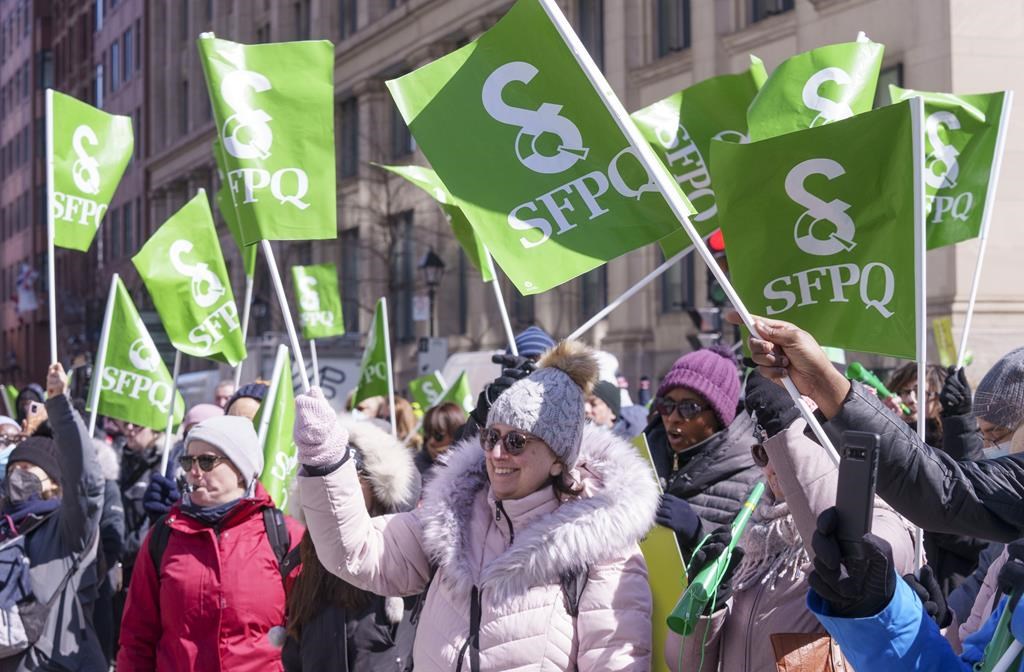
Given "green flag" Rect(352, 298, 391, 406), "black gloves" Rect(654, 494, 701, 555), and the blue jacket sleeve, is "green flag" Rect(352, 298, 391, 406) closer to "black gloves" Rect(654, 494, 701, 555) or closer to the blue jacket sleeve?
"black gloves" Rect(654, 494, 701, 555)

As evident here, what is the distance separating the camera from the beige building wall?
54.3 ft

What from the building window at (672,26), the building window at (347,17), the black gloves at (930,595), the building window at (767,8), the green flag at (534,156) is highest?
the building window at (347,17)

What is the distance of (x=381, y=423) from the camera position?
9.28m

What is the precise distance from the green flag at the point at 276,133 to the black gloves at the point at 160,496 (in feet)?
6.17

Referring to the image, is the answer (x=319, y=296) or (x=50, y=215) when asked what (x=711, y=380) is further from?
(x=319, y=296)

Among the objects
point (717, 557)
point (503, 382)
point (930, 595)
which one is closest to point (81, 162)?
point (503, 382)

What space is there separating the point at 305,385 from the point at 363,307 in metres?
29.8

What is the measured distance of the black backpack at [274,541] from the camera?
4.79 metres

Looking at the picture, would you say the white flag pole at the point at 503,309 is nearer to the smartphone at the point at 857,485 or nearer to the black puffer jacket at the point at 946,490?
the black puffer jacket at the point at 946,490

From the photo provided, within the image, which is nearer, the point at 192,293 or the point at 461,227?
the point at 461,227

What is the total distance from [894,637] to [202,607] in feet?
9.76

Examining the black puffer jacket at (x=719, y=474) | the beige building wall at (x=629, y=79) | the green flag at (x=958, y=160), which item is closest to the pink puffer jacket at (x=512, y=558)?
the black puffer jacket at (x=719, y=474)

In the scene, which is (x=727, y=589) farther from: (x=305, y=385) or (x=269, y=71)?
(x=269, y=71)

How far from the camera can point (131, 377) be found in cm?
891
